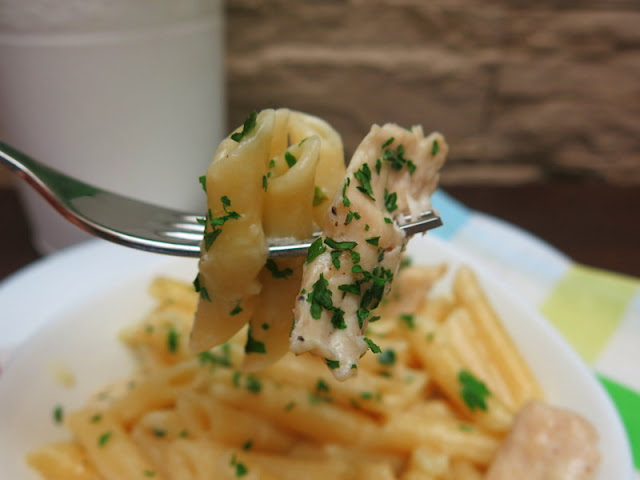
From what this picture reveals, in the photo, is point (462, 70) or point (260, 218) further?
point (462, 70)

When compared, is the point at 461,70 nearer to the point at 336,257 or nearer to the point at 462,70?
the point at 462,70

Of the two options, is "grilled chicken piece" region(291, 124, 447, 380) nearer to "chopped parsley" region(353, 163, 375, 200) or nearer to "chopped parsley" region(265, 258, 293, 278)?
"chopped parsley" region(353, 163, 375, 200)

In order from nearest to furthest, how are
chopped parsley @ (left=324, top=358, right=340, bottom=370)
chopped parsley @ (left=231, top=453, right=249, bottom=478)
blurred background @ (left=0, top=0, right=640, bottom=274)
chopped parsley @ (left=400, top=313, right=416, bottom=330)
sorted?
chopped parsley @ (left=324, top=358, right=340, bottom=370) → chopped parsley @ (left=231, top=453, right=249, bottom=478) → chopped parsley @ (left=400, top=313, right=416, bottom=330) → blurred background @ (left=0, top=0, right=640, bottom=274)

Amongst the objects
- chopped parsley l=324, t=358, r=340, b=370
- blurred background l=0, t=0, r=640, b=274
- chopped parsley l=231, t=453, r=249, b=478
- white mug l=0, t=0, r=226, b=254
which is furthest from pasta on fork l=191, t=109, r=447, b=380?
blurred background l=0, t=0, r=640, b=274

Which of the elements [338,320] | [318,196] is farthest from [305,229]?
[338,320]

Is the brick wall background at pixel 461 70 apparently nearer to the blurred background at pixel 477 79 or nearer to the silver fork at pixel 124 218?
the blurred background at pixel 477 79
